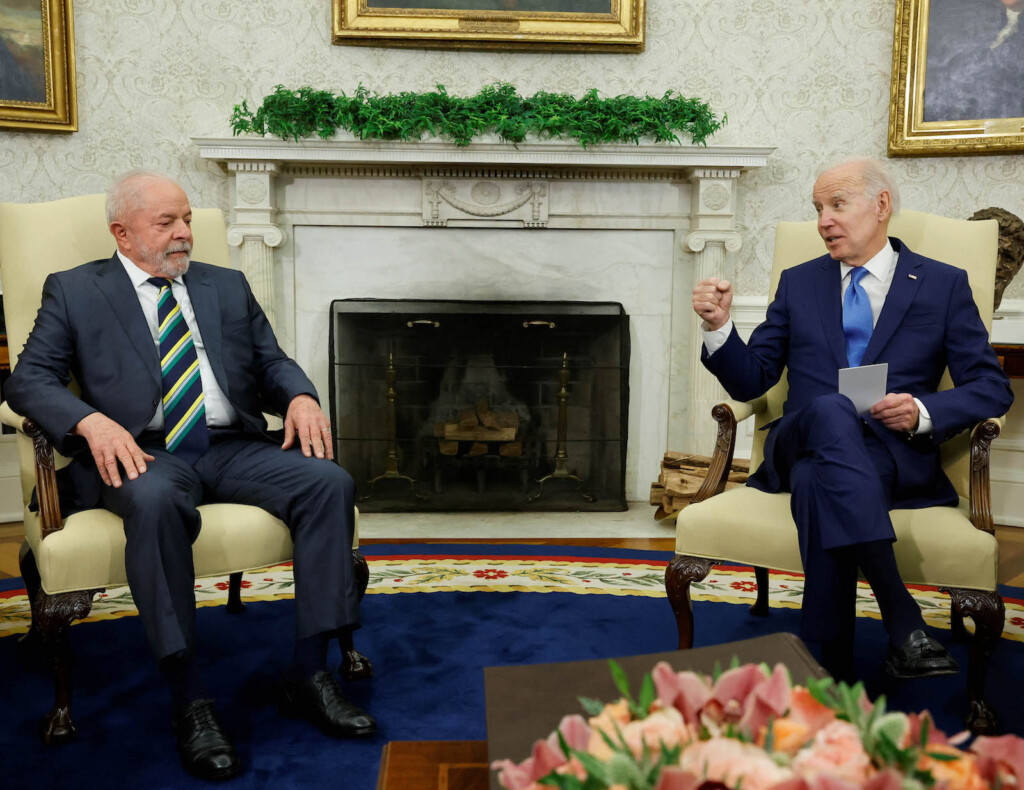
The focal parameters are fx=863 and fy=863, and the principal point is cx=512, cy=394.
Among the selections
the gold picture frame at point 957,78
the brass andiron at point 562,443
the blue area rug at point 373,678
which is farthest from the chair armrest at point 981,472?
the gold picture frame at point 957,78

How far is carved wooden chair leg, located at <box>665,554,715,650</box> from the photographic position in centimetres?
204

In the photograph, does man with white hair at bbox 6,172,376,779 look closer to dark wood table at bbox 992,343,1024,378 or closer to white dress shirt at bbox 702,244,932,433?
white dress shirt at bbox 702,244,932,433

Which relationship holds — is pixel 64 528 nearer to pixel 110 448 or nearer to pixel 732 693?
pixel 110 448

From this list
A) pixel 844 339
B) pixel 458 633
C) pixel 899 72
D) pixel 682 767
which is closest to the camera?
pixel 682 767

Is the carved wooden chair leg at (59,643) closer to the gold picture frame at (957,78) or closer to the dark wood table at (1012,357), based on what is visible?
the dark wood table at (1012,357)

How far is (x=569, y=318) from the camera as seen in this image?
4043mm

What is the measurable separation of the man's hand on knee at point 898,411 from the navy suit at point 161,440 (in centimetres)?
126

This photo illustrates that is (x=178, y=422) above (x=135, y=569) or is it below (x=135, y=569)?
above

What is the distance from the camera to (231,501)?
211 cm

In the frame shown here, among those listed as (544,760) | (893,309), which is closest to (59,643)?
(544,760)

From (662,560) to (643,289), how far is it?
1403mm

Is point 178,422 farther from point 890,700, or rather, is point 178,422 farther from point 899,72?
point 899,72

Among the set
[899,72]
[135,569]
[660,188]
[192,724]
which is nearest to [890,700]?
[192,724]

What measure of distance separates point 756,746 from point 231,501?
1.63 metres
